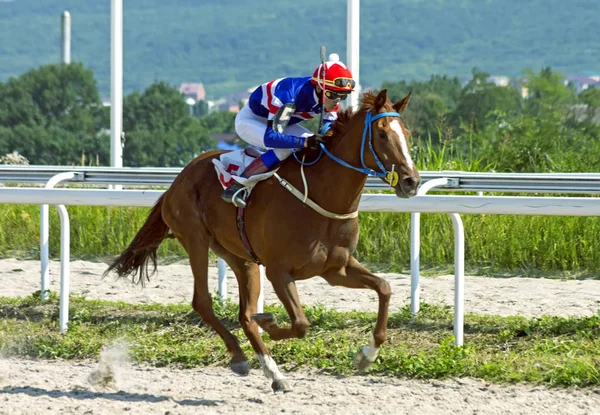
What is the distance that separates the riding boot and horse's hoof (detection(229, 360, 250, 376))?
31.4 inches

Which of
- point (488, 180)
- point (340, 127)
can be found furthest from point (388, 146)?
point (488, 180)

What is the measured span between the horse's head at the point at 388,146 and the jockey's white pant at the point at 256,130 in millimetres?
517

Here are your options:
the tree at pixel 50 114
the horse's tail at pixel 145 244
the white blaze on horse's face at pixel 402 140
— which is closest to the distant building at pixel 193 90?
the tree at pixel 50 114

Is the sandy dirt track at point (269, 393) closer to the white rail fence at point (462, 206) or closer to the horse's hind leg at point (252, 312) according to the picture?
the horse's hind leg at point (252, 312)

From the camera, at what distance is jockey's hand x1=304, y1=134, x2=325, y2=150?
517cm

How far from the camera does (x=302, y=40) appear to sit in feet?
232

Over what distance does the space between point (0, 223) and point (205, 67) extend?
61487 millimetres

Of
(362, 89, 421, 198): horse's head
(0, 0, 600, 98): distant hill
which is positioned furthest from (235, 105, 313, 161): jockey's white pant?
(0, 0, 600, 98): distant hill

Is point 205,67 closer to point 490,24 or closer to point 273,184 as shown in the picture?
point 490,24

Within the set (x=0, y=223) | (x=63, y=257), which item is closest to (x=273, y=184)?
(x=63, y=257)

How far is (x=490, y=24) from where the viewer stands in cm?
8062

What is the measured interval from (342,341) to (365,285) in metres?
0.91

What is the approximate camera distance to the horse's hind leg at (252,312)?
17.0 ft

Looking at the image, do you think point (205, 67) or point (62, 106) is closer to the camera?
point (62, 106)
